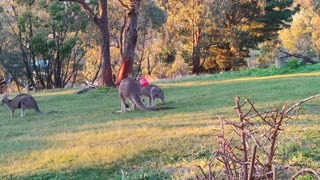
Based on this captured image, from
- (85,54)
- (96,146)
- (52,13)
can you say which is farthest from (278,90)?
(85,54)

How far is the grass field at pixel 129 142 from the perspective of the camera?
202 inches

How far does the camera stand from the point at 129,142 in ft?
21.0

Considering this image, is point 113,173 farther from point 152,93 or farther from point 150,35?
point 150,35

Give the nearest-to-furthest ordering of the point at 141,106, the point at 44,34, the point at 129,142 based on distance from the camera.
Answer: the point at 129,142
the point at 141,106
the point at 44,34

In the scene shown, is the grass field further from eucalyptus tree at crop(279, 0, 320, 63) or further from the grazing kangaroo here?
eucalyptus tree at crop(279, 0, 320, 63)

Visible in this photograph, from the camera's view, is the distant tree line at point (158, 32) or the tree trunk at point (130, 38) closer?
the tree trunk at point (130, 38)

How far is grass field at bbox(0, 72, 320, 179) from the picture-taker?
513cm

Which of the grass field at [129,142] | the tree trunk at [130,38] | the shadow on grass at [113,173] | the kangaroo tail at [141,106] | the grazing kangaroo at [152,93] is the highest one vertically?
the tree trunk at [130,38]

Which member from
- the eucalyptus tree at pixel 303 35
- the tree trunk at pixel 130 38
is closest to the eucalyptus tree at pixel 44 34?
the tree trunk at pixel 130 38

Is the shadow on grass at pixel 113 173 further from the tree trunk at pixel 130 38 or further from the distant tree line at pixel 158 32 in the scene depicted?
the distant tree line at pixel 158 32

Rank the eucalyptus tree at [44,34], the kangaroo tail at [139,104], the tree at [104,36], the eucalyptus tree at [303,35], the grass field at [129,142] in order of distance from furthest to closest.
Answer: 1. the eucalyptus tree at [303,35]
2. the eucalyptus tree at [44,34]
3. the tree at [104,36]
4. the kangaroo tail at [139,104]
5. the grass field at [129,142]

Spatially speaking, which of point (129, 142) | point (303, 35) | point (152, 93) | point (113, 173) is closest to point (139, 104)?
point (152, 93)

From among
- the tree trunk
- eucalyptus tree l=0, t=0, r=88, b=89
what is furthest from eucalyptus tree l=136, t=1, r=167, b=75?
the tree trunk

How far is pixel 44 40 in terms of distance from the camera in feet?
82.2
